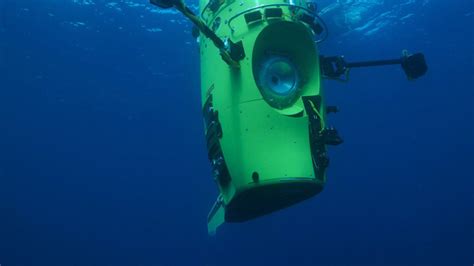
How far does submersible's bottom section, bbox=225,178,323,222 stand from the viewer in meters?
4.50

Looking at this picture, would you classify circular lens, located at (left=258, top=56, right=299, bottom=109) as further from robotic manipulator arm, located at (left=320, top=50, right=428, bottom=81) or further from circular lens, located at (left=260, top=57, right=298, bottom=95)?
robotic manipulator arm, located at (left=320, top=50, right=428, bottom=81)

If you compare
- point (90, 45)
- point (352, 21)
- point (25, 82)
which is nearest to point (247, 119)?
point (352, 21)

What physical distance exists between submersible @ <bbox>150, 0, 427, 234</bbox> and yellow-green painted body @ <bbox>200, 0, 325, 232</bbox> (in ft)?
0.04

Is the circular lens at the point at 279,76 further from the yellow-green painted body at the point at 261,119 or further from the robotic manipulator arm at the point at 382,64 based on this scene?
the robotic manipulator arm at the point at 382,64

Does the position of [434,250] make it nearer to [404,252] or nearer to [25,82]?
[404,252]

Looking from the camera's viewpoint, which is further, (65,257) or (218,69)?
(65,257)

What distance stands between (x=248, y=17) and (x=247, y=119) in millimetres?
1375

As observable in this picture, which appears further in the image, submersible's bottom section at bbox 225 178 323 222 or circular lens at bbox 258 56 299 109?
circular lens at bbox 258 56 299 109

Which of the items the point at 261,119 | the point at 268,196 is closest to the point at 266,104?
the point at 261,119

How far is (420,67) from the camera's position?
537cm

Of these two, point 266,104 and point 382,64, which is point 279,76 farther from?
point 382,64

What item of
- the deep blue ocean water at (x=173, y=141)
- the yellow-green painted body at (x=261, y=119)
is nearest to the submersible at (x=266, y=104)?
the yellow-green painted body at (x=261, y=119)

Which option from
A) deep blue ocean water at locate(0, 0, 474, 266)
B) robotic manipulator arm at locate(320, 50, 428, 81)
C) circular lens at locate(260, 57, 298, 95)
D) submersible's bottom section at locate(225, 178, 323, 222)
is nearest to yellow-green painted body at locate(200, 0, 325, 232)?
submersible's bottom section at locate(225, 178, 323, 222)

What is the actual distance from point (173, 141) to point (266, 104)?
37626 mm
